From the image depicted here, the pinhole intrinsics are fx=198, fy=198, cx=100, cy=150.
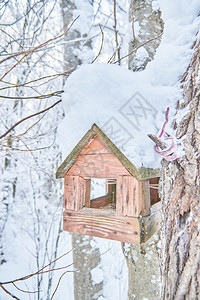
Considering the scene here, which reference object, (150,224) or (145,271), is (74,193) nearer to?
(150,224)

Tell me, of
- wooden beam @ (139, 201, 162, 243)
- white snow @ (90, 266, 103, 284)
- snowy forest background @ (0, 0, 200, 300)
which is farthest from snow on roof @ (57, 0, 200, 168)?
white snow @ (90, 266, 103, 284)

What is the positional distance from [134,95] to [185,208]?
0.66 metres

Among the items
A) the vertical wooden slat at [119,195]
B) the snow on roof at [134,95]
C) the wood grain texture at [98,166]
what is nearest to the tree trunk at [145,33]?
the snow on roof at [134,95]

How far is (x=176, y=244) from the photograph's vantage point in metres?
0.80

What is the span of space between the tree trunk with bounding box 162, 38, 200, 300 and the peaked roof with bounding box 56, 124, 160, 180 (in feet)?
0.41

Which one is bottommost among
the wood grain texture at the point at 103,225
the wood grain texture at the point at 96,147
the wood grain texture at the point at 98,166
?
the wood grain texture at the point at 103,225

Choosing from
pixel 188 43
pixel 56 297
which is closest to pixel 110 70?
pixel 188 43

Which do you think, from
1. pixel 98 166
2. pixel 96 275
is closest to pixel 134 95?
pixel 98 166

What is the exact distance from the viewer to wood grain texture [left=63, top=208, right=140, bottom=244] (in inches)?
41.1

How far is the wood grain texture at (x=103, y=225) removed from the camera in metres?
1.04

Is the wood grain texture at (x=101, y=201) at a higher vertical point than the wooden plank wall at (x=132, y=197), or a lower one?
lower

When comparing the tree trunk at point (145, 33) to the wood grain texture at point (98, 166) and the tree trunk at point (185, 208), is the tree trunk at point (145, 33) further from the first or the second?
the wood grain texture at point (98, 166)

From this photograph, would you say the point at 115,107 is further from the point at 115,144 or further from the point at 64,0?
the point at 64,0

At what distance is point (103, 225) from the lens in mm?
1151
